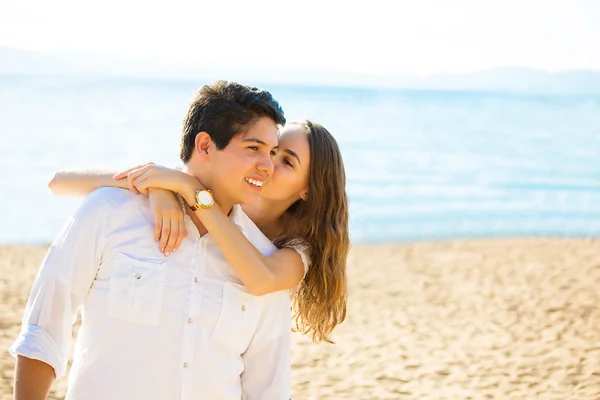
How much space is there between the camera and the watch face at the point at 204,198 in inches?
119

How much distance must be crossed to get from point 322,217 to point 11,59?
85.3 meters

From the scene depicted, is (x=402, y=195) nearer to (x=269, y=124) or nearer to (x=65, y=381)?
(x=65, y=381)

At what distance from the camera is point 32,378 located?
2.61 meters

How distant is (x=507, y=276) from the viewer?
11938 millimetres

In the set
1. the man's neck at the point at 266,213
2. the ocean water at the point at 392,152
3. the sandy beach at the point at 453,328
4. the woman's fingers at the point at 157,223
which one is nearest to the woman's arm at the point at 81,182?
the woman's fingers at the point at 157,223

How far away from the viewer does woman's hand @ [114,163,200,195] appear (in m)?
2.97

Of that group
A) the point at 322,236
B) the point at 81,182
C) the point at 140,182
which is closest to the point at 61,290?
the point at 140,182

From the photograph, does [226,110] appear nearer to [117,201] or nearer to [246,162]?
[246,162]

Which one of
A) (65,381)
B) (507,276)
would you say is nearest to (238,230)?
(65,381)

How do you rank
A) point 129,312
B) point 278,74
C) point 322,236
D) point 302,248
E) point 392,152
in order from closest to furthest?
point 129,312, point 302,248, point 322,236, point 392,152, point 278,74

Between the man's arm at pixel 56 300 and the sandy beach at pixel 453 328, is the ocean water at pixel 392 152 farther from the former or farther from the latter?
the man's arm at pixel 56 300

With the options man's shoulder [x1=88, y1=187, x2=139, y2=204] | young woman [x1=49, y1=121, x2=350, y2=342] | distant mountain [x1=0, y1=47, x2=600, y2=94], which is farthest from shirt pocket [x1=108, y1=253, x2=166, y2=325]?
distant mountain [x1=0, y1=47, x2=600, y2=94]

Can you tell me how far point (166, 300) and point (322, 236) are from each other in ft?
3.60

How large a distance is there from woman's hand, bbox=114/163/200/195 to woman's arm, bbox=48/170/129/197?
5cm
